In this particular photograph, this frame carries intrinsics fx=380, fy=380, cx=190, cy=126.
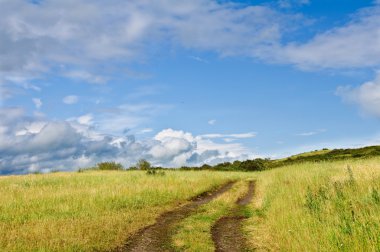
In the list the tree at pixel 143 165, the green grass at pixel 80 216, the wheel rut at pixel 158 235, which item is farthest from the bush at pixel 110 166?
the wheel rut at pixel 158 235

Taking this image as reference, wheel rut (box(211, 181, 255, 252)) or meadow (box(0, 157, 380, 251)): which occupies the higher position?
meadow (box(0, 157, 380, 251))

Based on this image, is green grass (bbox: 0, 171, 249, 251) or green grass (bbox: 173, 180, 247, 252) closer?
green grass (bbox: 0, 171, 249, 251)

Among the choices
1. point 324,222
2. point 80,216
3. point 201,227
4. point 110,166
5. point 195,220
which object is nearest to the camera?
point 324,222

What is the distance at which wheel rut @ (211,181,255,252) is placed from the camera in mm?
12465

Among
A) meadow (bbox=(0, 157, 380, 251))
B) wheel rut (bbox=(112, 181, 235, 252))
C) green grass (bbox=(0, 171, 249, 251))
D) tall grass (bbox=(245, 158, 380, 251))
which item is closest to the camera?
tall grass (bbox=(245, 158, 380, 251))

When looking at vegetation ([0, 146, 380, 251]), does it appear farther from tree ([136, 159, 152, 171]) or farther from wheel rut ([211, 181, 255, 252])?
tree ([136, 159, 152, 171])

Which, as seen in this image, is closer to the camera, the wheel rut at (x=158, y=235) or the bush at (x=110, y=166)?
the wheel rut at (x=158, y=235)

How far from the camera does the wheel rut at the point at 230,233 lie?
491 inches

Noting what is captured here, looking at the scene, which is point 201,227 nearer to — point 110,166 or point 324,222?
point 324,222

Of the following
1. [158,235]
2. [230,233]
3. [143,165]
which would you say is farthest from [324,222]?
[143,165]

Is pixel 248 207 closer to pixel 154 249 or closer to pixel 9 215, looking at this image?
pixel 154 249

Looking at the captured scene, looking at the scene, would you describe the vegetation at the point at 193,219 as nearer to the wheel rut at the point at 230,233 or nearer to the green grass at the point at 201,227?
the green grass at the point at 201,227

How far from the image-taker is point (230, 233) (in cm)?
1470

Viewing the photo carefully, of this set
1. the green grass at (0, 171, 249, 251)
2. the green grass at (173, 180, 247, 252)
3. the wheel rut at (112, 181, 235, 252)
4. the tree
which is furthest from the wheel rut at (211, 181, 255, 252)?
the tree
